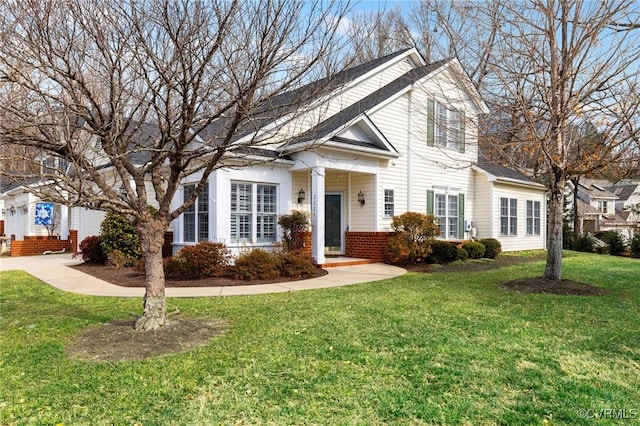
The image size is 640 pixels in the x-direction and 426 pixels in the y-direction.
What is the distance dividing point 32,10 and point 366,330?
17.1ft

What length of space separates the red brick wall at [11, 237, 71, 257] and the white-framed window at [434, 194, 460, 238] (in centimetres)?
1616

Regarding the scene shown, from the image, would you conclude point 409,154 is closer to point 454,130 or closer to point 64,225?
point 454,130

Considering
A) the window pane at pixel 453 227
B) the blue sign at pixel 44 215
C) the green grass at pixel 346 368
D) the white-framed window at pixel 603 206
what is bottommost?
the green grass at pixel 346 368

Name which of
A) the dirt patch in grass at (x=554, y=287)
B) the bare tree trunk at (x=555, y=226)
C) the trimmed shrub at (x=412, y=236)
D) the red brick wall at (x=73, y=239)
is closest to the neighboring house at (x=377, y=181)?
the trimmed shrub at (x=412, y=236)

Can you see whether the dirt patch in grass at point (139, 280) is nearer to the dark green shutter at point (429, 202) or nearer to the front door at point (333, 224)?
the front door at point (333, 224)

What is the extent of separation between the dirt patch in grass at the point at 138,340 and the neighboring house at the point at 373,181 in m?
4.64

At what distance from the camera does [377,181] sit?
14.5 m

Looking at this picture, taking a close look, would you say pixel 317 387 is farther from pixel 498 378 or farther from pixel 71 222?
pixel 71 222

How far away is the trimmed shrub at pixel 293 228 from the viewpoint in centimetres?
1275

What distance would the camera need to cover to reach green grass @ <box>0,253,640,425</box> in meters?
3.55

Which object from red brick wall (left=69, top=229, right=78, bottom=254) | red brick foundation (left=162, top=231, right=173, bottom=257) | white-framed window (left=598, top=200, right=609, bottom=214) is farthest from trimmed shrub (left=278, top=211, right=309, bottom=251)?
white-framed window (left=598, top=200, right=609, bottom=214)

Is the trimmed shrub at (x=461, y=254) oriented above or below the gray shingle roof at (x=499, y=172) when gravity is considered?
below

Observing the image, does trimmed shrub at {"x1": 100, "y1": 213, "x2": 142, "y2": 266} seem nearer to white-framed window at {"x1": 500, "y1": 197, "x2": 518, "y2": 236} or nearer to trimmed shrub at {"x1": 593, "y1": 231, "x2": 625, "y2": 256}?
white-framed window at {"x1": 500, "y1": 197, "x2": 518, "y2": 236}

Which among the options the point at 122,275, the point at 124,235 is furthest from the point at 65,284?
the point at 124,235
